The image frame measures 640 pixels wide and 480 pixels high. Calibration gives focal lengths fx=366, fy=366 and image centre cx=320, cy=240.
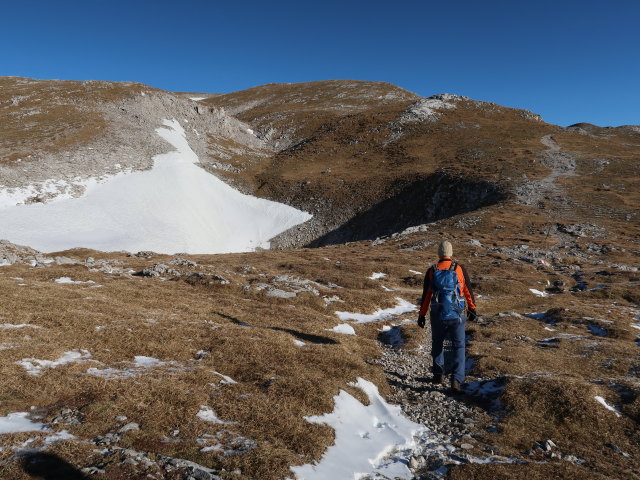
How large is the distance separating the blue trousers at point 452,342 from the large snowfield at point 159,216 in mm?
52031

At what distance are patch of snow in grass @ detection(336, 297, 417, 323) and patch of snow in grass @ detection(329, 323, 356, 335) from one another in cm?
231

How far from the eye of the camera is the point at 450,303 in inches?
439

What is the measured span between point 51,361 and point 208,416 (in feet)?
18.6

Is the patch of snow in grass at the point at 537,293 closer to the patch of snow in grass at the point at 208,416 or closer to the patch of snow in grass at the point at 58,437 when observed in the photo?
the patch of snow in grass at the point at 208,416

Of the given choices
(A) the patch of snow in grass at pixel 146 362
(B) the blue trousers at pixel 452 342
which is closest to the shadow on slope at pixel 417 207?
(B) the blue trousers at pixel 452 342

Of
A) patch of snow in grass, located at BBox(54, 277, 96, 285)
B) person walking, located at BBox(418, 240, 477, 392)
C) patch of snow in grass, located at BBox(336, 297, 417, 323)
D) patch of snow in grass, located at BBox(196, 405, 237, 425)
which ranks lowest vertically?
patch of snow in grass, located at BBox(336, 297, 417, 323)

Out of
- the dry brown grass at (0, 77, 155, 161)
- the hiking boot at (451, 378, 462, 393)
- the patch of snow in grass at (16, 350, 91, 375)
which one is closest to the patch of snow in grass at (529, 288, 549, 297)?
the hiking boot at (451, 378, 462, 393)

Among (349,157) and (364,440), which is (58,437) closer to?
(364,440)

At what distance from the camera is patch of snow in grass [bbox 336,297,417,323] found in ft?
76.0

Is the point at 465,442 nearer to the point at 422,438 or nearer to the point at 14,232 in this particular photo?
the point at 422,438

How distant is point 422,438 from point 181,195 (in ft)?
230

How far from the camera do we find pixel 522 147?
87.5 meters

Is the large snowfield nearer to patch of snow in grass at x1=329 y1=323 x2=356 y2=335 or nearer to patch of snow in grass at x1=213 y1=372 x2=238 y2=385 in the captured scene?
patch of snow in grass at x1=329 y1=323 x2=356 y2=335

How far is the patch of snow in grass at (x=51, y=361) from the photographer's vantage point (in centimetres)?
998
